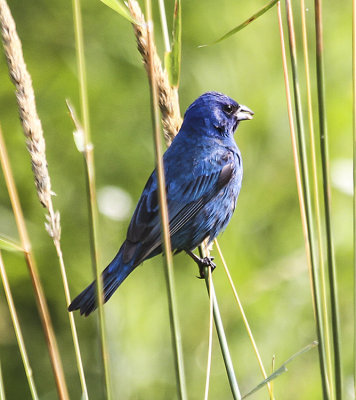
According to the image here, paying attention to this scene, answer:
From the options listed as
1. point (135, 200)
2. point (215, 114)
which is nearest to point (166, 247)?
point (215, 114)

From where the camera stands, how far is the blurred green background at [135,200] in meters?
4.24

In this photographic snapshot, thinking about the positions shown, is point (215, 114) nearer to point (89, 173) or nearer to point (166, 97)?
point (166, 97)

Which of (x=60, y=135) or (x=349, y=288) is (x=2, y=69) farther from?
(x=349, y=288)

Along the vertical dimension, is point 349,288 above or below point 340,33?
below

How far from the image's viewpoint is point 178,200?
10.2 ft

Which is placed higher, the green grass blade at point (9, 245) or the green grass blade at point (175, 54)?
the green grass blade at point (175, 54)

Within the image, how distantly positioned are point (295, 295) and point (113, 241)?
1.27 metres

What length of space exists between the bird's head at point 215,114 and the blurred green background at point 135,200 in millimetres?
941

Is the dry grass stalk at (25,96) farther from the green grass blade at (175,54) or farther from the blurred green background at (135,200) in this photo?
the blurred green background at (135,200)

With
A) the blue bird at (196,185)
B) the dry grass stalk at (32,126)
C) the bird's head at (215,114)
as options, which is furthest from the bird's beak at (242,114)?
the dry grass stalk at (32,126)

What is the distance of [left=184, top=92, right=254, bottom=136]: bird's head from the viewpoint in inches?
135

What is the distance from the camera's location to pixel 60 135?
4520mm

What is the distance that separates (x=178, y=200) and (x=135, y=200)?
4.14 ft

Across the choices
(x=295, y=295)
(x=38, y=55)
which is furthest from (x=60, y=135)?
(x=295, y=295)
